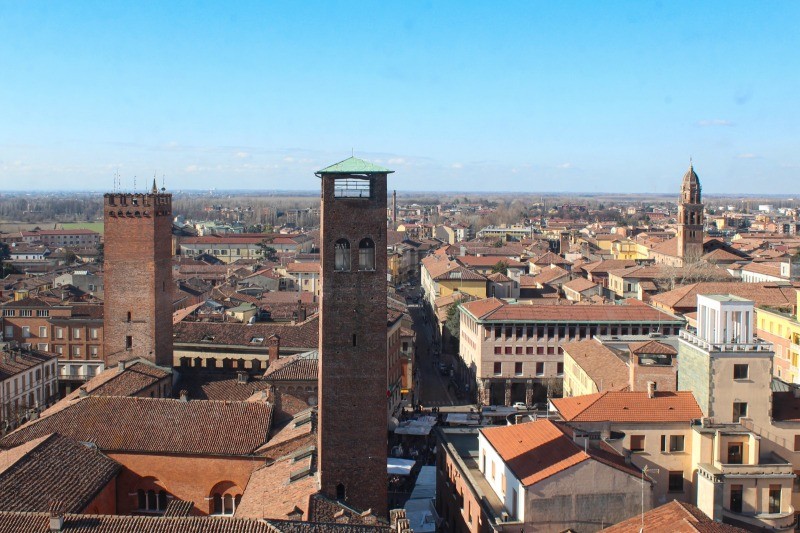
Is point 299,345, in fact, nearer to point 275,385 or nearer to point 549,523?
point 275,385

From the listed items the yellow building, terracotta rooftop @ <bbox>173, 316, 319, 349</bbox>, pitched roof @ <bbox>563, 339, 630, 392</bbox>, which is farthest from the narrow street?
the yellow building

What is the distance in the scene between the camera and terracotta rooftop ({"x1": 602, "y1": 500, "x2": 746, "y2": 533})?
71.6 ft

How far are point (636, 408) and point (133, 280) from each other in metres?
25.1

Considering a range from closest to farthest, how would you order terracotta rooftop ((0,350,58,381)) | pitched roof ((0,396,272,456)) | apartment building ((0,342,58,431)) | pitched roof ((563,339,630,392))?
1. pitched roof ((0,396,272,456))
2. pitched roof ((563,339,630,392))
3. apartment building ((0,342,58,431))
4. terracotta rooftop ((0,350,58,381))

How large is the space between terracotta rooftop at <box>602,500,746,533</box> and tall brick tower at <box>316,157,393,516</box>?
7702mm

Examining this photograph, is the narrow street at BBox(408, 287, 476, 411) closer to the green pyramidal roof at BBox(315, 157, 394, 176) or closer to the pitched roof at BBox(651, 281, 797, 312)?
the pitched roof at BBox(651, 281, 797, 312)

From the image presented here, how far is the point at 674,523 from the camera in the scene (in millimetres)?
22297

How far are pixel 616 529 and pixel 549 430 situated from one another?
4.88 meters

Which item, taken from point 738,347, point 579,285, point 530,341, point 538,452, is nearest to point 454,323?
point 530,341

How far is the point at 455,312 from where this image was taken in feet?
222

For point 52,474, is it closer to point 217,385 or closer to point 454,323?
point 217,385

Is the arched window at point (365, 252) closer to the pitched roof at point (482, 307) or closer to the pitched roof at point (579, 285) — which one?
the pitched roof at point (482, 307)

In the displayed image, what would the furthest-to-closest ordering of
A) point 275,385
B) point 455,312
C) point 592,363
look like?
point 455,312 < point 592,363 < point 275,385

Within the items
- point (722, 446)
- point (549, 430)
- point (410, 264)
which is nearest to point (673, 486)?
point (722, 446)
